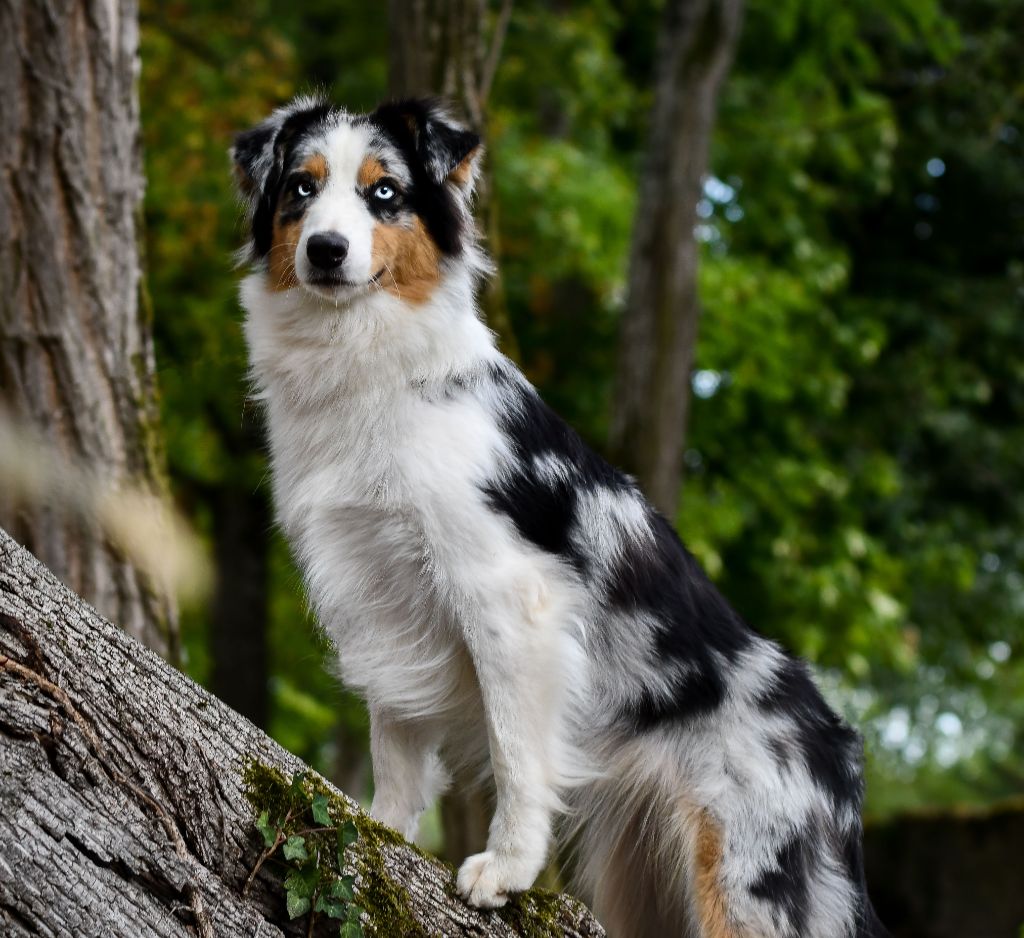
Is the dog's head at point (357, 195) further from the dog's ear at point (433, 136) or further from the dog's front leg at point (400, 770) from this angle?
the dog's front leg at point (400, 770)

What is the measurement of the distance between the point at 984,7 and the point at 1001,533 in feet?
16.9

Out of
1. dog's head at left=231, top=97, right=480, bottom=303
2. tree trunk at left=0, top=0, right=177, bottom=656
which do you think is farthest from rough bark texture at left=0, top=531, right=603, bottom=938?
tree trunk at left=0, top=0, right=177, bottom=656

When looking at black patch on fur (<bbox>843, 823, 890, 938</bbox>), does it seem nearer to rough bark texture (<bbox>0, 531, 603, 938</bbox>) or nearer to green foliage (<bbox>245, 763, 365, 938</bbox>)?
rough bark texture (<bbox>0, 531, 603, 938</bbox>)

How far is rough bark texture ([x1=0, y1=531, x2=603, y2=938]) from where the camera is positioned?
260cm

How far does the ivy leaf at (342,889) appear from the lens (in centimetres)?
295

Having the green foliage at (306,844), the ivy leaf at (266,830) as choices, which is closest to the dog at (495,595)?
the green foliage at (306,844)

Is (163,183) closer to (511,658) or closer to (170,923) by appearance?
(511,658)

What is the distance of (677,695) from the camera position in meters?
3.91

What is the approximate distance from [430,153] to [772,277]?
7.60m

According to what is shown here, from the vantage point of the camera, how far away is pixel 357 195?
397 cm

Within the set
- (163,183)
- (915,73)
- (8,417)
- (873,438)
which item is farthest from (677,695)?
(915,73)

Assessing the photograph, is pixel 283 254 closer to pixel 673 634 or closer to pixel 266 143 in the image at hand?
pixel 266 143

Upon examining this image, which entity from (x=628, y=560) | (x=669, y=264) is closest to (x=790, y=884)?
(x=628, y=560)

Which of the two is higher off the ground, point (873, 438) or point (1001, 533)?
point (873, 438)
